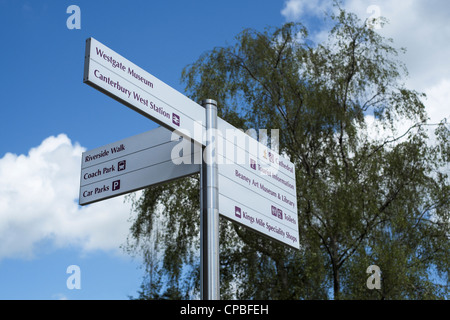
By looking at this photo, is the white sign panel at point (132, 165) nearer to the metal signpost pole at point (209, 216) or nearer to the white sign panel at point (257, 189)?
the metal signpost pole at point (209, 216)

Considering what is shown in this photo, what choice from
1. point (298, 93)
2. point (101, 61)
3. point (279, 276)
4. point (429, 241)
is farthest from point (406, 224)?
point (101, 61)

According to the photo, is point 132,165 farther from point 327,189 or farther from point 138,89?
point 327,189

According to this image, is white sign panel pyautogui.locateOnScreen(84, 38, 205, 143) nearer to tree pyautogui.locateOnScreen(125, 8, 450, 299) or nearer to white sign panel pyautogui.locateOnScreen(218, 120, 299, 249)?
white sign panel pyautogui.locateOnScreen(218, 120, 299, 249)

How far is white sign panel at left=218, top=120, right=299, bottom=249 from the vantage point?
4117mm

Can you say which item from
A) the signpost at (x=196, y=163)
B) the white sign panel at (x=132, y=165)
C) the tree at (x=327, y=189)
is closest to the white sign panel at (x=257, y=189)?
the signpost at (x=196, y=163)

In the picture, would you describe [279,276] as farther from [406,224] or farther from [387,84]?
[387,84]

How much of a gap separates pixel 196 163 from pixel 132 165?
1.88 ft

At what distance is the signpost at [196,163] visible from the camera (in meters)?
3.59

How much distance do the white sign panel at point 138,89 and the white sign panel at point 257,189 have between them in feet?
1.10

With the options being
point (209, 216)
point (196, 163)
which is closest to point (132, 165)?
point (196, 163)

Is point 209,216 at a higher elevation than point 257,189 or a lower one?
lower

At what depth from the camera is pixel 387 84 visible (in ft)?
45.3

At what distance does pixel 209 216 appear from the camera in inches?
149
